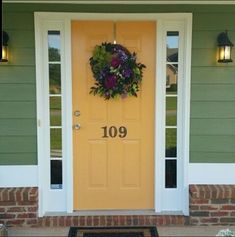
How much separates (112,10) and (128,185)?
1.76 m

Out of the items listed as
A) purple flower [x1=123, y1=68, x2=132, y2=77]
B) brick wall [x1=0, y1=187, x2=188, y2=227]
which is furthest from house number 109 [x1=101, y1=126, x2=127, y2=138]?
brick wall [x1=0, y1=187, x2=188, y2=227]

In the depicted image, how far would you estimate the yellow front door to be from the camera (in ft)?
12.1

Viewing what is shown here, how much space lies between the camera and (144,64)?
3689mm

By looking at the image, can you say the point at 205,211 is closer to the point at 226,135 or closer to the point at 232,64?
the point at 226,135

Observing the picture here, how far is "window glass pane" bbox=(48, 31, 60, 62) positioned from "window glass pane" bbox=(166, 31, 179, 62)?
1.09 metres

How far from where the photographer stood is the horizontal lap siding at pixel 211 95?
3578mm

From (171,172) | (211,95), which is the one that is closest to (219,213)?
(171,172)

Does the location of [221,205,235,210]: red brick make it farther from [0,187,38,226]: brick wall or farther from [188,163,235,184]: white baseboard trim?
[0,187,38,226]: brick wall

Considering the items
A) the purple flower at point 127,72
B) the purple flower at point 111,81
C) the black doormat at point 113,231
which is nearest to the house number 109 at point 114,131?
the purple flower at point 111,81

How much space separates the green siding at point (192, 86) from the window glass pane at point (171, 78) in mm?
183

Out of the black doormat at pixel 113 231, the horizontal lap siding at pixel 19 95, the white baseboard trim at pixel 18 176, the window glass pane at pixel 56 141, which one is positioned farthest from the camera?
the window glass pane at pixel 56 141

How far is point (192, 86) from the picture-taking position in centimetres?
363

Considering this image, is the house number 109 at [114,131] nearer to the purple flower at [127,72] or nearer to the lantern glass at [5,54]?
the purple flower at [127,72]

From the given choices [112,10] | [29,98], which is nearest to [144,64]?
[112,10]
